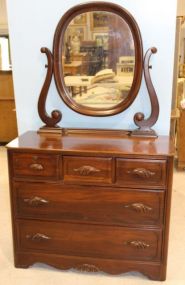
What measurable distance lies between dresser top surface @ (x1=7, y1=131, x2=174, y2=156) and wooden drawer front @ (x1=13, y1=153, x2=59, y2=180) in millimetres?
51

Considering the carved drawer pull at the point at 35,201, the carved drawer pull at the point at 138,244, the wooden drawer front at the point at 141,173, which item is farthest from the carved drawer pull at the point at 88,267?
the wooden drawer front at the point at 141,173

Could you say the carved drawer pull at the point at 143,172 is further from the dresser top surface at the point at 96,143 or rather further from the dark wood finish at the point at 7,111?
the dark wood finish at the point at 7,111

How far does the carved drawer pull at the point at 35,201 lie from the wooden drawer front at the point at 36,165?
0.48 feet

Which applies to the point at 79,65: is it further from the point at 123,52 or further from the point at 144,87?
the point at 144,87

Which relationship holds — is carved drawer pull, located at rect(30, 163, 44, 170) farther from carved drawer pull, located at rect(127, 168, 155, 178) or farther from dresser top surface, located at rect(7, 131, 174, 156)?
carved drawer pull, located at rect(127, 168, 155, 178)

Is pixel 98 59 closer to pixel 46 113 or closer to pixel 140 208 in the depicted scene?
pixel 46 113

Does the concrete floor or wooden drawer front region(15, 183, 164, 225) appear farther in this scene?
the concrete floor

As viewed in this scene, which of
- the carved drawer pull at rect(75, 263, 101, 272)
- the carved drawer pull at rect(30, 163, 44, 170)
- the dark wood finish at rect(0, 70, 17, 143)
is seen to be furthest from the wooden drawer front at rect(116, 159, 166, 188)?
the dark wood finish at rect(0, 70, 17, 143)

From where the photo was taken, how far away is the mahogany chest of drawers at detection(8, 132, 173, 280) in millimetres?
1841

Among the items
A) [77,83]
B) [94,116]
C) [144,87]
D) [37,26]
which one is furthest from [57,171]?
[37,26]

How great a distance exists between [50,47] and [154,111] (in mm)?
825

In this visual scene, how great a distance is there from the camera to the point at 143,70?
2053mm

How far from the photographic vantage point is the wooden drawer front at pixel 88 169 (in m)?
1.85

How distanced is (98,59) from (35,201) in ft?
3.30
